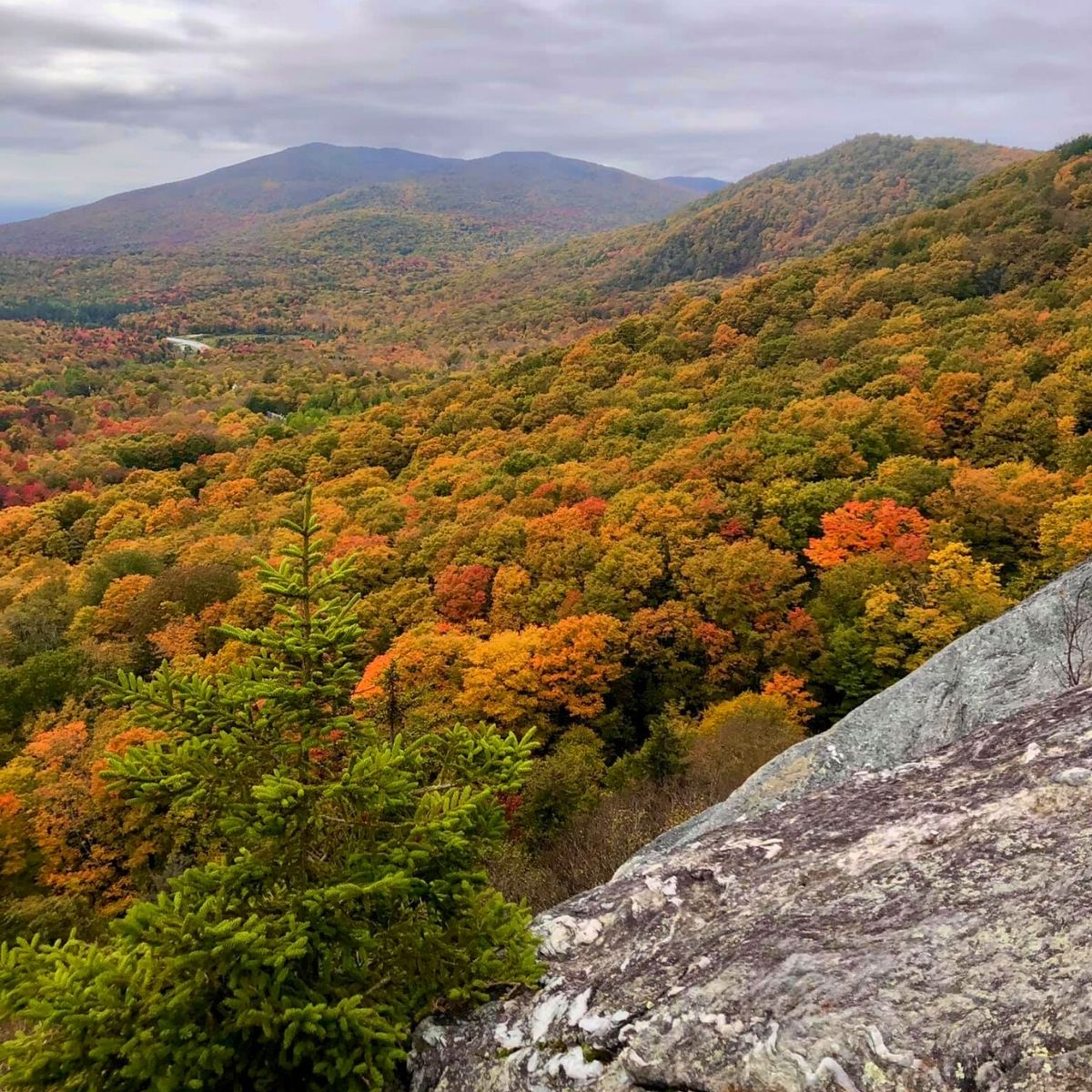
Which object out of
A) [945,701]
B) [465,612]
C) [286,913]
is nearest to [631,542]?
[465,612]

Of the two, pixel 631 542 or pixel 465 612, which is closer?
pixel 631 542

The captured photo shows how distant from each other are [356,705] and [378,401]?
98.9 m

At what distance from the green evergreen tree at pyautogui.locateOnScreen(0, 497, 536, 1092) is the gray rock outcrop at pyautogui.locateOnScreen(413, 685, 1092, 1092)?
65cm

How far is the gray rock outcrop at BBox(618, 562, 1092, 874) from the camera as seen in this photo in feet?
38.0

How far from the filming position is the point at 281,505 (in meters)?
59.4

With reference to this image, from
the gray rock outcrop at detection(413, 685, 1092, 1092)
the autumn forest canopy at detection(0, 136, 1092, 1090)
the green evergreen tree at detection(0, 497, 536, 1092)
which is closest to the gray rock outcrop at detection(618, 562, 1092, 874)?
the gray rock outcrop at detection(413, 685, 1092, 1092)

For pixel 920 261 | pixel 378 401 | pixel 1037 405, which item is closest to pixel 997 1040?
pixel 1037 405

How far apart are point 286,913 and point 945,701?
11014 millimetres

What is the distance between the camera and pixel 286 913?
5.68 meters

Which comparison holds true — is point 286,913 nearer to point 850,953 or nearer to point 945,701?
point 850,953

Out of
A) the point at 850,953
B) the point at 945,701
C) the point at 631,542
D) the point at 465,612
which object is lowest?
the point at 465,612

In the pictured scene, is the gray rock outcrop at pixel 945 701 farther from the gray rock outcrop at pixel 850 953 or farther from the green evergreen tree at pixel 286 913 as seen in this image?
the green evergreen tree at pixel 286 913

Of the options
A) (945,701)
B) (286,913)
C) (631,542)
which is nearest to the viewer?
(286,913)

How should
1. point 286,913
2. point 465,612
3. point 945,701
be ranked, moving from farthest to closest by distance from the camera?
point 465,612 < point 945,701 < point 286,913
